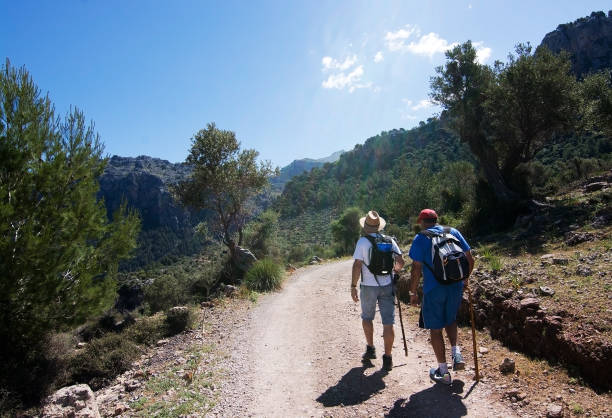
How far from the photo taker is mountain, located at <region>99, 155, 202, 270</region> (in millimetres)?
78719

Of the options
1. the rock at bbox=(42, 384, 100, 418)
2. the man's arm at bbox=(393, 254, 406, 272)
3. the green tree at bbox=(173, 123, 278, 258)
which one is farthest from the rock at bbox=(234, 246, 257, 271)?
the man's arm at bbox=(393, 254, 406, 272)

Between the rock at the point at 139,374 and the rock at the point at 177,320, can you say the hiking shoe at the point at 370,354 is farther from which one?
the rock at the point at 177,320

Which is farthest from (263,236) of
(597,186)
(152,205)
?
(152,205)

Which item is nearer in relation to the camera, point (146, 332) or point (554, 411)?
point (554, 411)

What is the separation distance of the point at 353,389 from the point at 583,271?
4.46 m

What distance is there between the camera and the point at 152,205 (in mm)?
99125

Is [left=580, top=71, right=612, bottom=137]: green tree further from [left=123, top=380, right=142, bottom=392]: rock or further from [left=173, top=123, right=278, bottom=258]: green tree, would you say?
[left=123, top=380, right=142, bottom=392]: rock

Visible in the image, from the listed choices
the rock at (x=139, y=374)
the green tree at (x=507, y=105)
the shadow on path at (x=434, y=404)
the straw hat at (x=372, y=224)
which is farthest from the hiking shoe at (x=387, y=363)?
the green tree at (x=507, y=105)

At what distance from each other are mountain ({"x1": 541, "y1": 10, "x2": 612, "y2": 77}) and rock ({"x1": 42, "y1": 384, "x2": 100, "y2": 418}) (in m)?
78.9

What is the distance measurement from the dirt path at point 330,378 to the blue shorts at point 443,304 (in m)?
0.81

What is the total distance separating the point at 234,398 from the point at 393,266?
9.64 ft

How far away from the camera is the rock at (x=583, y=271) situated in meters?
5.81

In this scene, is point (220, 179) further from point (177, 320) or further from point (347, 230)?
point (347, 230)

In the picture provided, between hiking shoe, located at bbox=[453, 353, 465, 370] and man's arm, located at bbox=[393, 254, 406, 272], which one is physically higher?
man's arm, located at bbox=[393, 254, 406, 272]
